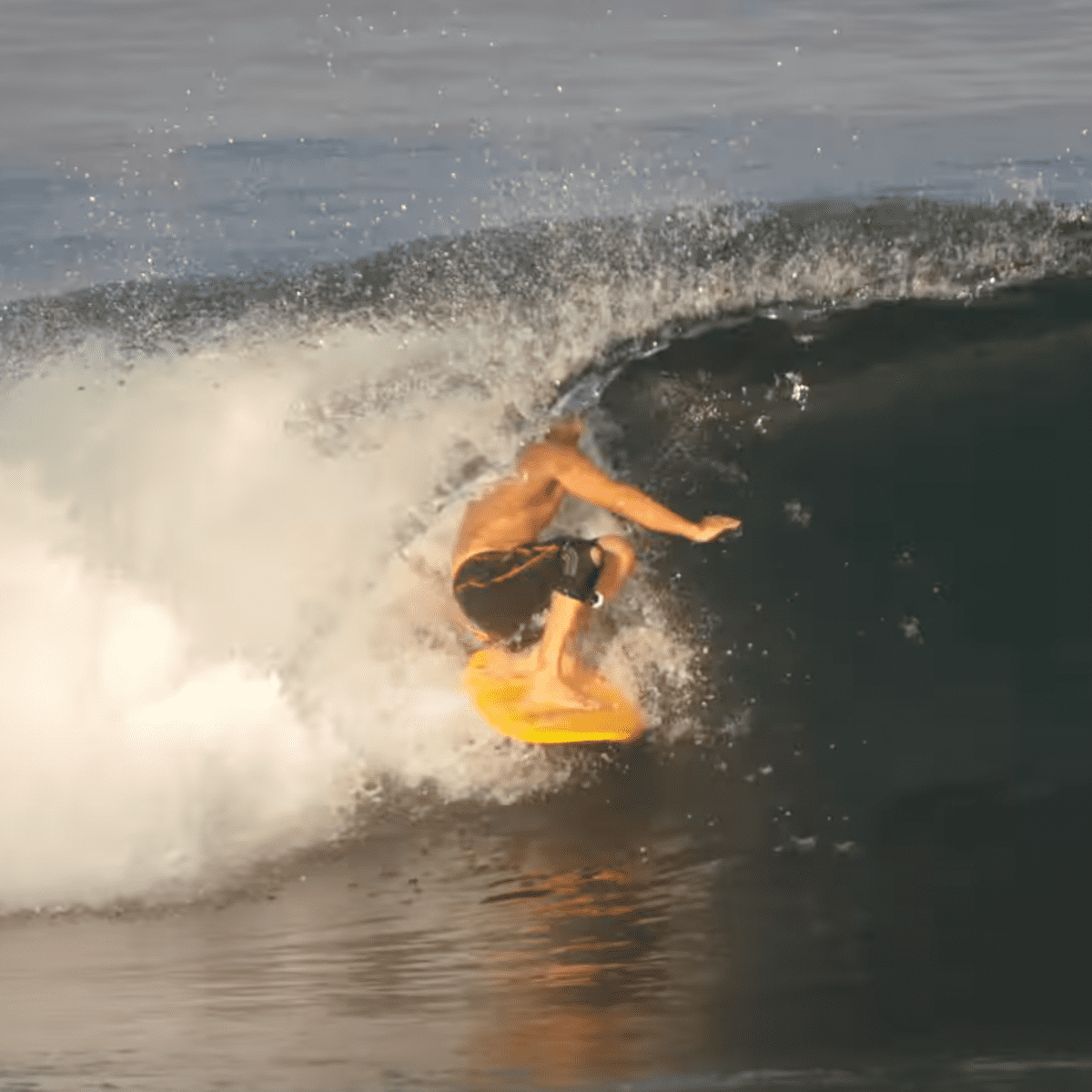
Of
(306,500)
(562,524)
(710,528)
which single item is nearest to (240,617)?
(306,500)

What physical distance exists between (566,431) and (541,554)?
1.13ft

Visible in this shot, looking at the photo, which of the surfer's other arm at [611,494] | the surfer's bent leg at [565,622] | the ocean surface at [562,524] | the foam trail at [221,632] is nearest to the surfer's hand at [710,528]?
the surfer's other arm at [611,494]

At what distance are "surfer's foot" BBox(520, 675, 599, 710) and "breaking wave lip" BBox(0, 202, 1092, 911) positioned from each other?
19cm

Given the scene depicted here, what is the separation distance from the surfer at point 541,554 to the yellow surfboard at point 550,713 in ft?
0.09

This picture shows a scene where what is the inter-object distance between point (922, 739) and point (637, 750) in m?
0.54

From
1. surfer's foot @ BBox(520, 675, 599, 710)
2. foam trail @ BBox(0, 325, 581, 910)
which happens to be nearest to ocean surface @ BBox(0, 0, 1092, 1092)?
foam trail @ BBox(0, 325, 581, 910)

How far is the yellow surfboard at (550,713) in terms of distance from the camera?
248cm

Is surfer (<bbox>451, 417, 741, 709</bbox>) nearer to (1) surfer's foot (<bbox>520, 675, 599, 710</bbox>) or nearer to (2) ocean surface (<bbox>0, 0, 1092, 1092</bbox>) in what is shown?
(1) surfer's foot (<bbox>520, 675, 599, 710</bbox>)

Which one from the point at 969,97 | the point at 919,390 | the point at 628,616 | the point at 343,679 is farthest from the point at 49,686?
the point at 969,97

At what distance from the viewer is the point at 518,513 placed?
7.80 ft

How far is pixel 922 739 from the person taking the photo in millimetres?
2535

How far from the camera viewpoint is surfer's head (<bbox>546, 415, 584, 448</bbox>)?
8.26 ft

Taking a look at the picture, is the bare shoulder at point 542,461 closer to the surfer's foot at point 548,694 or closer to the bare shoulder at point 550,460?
the bare shoulder at point 550,460

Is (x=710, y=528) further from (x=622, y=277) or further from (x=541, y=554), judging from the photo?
(x=622, y=277)
